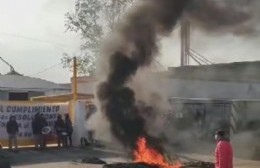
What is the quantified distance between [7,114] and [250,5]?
34.7 feet

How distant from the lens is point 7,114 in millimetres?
21266

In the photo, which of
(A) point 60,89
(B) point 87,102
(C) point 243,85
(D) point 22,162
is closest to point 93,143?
(B) point 87,102

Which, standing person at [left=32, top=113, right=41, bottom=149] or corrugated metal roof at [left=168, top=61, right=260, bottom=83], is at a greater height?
corrugated metal roof at [left=168, top=61, right=260, bottom=83]

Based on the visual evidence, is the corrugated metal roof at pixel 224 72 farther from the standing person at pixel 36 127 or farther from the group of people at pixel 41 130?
the standing person at pixel 36 127

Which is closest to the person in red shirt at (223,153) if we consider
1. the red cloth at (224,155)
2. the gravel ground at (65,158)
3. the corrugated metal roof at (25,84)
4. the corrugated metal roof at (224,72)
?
the red cloth at (224,155)

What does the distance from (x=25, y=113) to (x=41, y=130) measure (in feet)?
3.22

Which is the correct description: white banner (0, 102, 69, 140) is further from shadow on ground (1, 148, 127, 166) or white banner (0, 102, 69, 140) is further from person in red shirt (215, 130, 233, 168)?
person in red shirt (215, 130, 233, 168)

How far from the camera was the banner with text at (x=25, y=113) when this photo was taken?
2117 centimetres

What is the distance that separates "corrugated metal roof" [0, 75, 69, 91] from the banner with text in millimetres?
12987

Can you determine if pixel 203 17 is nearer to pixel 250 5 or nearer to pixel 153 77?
pixel 250 5

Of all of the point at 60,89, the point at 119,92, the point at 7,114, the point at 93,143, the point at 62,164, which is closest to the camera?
the point at 119,92

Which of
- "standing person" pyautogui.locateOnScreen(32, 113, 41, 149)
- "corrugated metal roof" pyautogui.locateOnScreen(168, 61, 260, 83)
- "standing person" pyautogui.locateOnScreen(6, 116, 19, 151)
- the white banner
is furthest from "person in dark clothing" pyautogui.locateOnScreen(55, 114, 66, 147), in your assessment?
"corrugated metal roof" pyautogui.locateOnScreen(168, 61, 260, 83)

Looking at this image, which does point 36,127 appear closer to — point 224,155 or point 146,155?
point 146,155

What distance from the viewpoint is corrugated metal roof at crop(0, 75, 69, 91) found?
1417 inches
